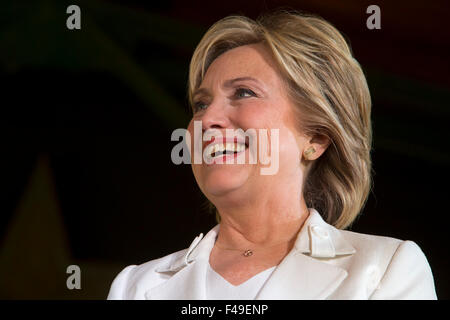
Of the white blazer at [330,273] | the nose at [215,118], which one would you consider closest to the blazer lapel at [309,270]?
the white blazer at [330,273]

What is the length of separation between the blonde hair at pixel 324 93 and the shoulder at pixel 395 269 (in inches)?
9.0

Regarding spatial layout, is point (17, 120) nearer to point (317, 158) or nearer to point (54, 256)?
point (54, 256)

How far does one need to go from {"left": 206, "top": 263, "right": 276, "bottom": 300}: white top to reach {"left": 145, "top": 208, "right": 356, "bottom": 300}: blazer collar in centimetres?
2

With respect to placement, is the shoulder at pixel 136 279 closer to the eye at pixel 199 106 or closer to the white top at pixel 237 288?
the white top at pixel 237 288

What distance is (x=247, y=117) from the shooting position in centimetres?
128

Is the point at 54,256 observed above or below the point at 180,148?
below

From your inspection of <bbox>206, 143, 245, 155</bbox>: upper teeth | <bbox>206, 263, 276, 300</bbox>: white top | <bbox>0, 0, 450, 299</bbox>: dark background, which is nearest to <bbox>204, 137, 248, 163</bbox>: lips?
<bbox>206, 143, 245, 155</bbox>: upper teeth

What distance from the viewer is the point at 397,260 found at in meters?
1.15

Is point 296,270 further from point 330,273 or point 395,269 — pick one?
point 395,269

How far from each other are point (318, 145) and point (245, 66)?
0.21 meters
